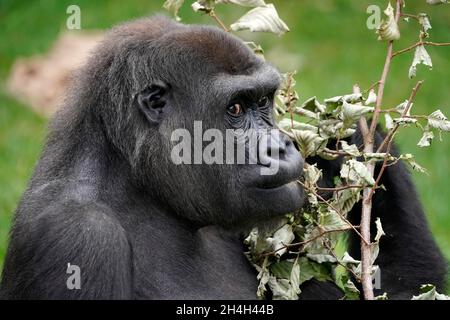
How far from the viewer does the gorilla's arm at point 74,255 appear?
4.44 m

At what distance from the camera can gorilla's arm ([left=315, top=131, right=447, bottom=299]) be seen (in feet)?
19.3

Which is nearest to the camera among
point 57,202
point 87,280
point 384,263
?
point 87,280

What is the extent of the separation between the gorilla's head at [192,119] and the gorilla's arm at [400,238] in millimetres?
1034

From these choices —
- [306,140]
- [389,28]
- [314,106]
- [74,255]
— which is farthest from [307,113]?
[74,255]

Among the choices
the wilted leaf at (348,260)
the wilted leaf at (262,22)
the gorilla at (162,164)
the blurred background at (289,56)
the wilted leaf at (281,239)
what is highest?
the blurred background at (289,56)

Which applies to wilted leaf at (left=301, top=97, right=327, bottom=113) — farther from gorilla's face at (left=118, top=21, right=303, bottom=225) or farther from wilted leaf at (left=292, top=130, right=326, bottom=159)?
gorilla's face at (left=118, top=21, right=303, bottom=225)

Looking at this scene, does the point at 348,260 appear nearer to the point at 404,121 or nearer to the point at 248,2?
the point at 404,121

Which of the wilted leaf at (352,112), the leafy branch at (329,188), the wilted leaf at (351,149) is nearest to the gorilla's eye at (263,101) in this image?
the leafy branch at (329,188)

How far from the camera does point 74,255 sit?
14.6 feet

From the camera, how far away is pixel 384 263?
6.00m

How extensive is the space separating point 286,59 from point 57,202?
7940 millimetres

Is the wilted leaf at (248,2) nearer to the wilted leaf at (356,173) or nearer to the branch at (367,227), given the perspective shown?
the branch at (367,227)
